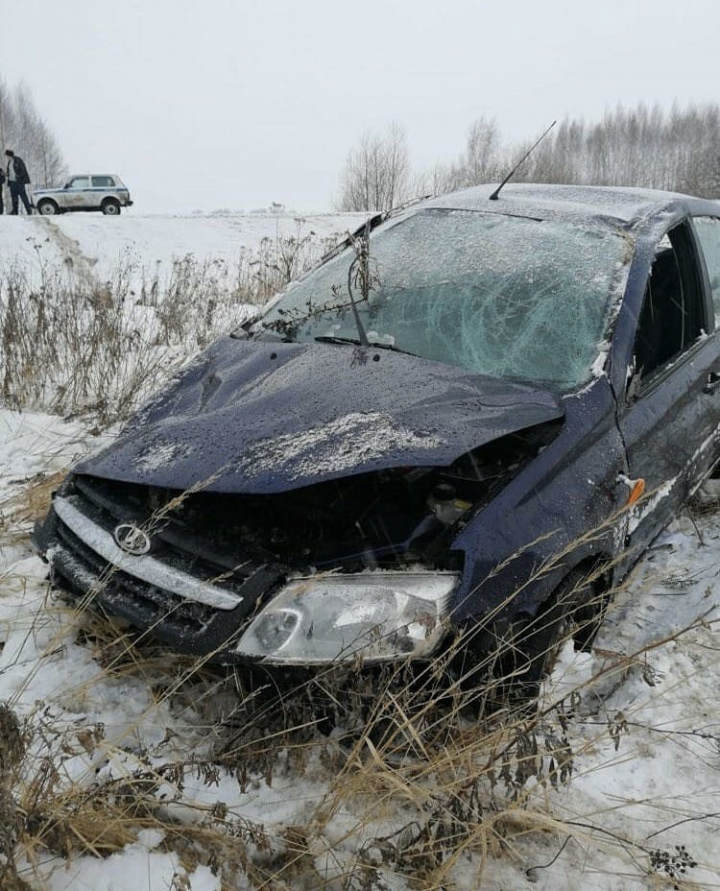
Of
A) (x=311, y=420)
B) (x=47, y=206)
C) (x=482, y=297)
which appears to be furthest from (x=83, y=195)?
(x=311, y=420)

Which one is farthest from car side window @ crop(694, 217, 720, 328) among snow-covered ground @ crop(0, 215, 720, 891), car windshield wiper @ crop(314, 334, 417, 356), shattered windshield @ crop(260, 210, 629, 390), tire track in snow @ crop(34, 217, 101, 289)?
tire track in snow @ crop(34, 217, 101, 289)

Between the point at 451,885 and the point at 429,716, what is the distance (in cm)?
37

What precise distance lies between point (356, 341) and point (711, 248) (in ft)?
6.12

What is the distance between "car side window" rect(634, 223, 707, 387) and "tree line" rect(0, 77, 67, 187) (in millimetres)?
55488

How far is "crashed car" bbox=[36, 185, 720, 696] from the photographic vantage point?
1.56 meters

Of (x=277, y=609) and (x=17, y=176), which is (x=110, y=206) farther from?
(x=277, y=609)

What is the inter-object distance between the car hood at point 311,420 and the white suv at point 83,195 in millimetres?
22858

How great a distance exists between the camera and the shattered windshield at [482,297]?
2.18 meters

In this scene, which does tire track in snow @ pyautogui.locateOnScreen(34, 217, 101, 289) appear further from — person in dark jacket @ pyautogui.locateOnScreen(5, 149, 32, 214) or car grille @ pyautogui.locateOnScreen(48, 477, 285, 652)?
car grille @ pyautogui.locateOnScreen(48, 477, 285, 652)

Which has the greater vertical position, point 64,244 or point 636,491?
point 64,244

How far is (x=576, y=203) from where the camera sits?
2775 mm

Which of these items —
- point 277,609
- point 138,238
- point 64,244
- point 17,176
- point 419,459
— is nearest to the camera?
point 277,609

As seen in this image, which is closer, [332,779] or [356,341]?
[332,779]

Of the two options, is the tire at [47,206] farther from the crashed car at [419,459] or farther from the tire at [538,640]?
the tire at [538,640]
